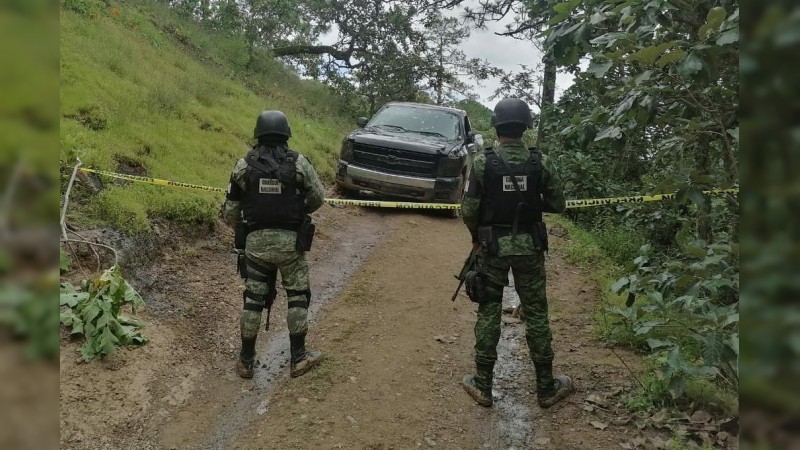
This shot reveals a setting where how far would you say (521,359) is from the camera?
4.69 meters

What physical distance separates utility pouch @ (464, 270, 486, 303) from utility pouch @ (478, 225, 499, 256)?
0.59 ft

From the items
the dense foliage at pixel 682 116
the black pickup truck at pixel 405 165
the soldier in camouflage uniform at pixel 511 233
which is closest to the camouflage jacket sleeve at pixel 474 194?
the soldier in camouflage uniform at pixel 511 233

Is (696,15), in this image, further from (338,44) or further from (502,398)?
(338,44)

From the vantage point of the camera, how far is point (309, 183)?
14.0 feet

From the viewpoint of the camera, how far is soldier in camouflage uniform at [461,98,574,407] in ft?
12.8

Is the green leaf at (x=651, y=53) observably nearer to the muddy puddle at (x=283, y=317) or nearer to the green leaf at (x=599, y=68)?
the green leaf at (x=599, y=68)

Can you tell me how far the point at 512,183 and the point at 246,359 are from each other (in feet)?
7.49

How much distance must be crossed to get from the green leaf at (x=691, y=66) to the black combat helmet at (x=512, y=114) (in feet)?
5.61

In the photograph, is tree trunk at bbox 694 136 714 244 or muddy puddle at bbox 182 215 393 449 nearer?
muddy puddle at bbox 182 215 393 449

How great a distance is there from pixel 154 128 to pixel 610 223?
6.51 meters

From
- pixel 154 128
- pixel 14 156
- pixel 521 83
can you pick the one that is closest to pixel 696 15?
pixel 14 156

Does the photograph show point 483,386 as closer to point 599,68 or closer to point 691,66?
point 599,68

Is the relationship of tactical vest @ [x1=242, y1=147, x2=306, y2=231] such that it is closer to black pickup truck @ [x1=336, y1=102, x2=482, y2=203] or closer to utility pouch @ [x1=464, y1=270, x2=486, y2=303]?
utility pouch @ [x1=464, y1=270, x2=486, y2=303]

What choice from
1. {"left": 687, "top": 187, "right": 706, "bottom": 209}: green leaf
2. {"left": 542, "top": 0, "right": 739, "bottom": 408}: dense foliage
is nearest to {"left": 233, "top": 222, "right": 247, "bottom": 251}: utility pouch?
{"left": 542, "top": 0, "right": 739, "bottom": 408}: dense foliage
